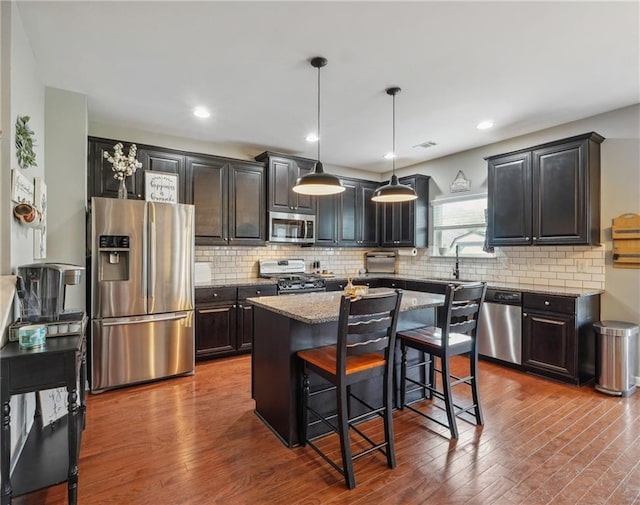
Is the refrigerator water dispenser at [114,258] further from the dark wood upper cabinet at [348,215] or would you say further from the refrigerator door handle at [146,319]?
the dark wood upper cabinet at [348,215]

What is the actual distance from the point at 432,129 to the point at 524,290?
6.89 feet

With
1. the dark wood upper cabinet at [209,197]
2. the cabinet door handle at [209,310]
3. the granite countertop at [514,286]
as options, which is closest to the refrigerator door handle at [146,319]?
the cabinet door handle at [209,310]

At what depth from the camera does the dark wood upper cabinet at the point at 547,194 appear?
3584 mm

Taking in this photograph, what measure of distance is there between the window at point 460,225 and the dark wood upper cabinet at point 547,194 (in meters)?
0.53

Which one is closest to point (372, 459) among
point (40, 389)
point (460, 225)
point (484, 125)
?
point (40, 389)

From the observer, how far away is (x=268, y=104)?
3.50 metres

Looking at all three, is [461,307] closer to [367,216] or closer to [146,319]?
[146,319]

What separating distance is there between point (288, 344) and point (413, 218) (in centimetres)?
378

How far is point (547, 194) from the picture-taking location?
3.84 metres

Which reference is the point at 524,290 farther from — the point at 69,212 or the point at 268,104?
the point at 69,212

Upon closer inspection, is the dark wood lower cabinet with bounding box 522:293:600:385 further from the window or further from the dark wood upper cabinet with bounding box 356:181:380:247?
the dark wood upper cabinet with bounding box 356:181:380:247

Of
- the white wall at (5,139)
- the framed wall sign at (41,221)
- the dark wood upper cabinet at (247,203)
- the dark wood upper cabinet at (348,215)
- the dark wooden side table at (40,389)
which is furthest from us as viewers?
the dark wood upper cabinet at (348,215)

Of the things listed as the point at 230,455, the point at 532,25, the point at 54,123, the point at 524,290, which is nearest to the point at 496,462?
the point at 230,455

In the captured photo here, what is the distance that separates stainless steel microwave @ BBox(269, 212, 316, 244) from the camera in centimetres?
494
